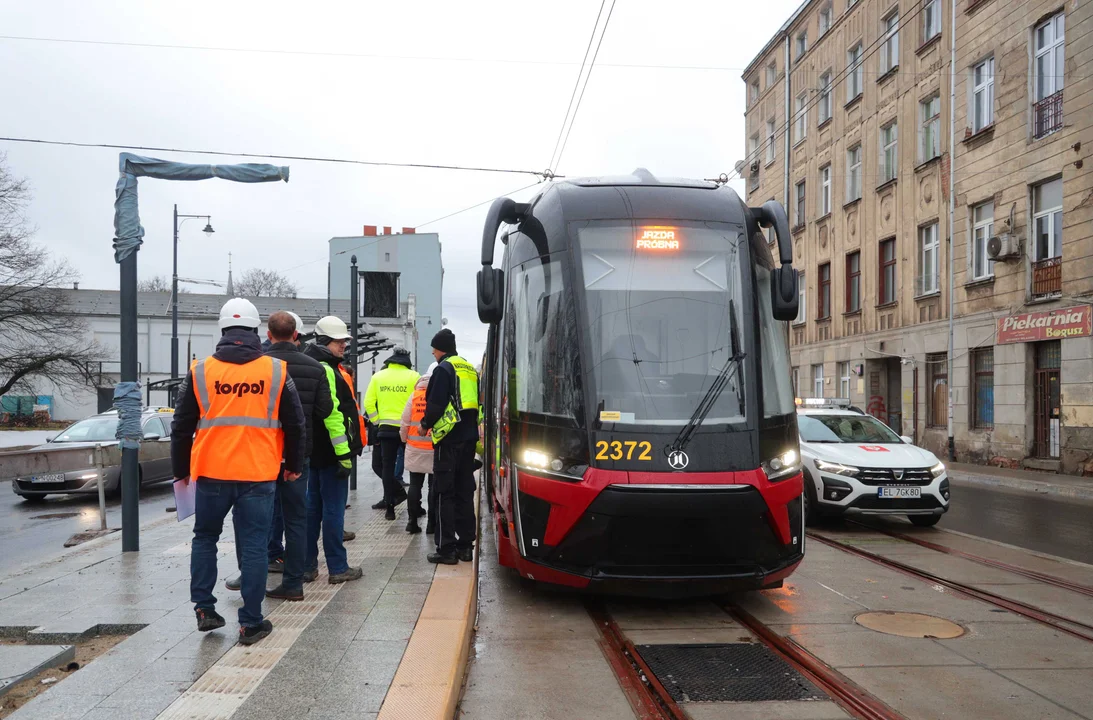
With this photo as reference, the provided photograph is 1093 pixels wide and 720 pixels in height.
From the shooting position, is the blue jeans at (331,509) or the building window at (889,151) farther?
the building window at (889,151)

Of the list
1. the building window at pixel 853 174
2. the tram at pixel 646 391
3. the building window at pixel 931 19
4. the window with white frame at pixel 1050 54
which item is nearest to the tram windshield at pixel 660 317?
the tram at pixel 646 391

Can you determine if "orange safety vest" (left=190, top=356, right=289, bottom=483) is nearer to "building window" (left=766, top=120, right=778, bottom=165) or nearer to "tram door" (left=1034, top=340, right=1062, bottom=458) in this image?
"tram door" (left=1034, top=340, right=1062, bottom=458)

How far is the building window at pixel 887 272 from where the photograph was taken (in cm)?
2683

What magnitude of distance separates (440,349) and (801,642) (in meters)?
4.01

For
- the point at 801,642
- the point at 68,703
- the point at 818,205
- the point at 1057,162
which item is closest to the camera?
the point at 68,703

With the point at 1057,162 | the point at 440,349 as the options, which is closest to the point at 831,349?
the point at 1057,162

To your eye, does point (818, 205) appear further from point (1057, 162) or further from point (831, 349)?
point (1057, 162)

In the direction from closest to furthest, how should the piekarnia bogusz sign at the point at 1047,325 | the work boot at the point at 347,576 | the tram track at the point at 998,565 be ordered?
the work boot at the point at 347,576 → the tram track at the point at 998,565 → the piekarnia bogusz sign at the point at 1047,325

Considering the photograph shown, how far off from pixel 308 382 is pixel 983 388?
20276 mm

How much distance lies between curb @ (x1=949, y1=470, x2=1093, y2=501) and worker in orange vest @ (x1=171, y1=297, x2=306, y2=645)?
1501 centimetres

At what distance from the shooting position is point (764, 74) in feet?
123

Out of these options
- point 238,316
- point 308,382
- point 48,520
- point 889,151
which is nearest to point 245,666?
point 238,316

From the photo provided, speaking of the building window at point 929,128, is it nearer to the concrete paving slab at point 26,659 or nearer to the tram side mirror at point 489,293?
the tram side mirror at point 489,293

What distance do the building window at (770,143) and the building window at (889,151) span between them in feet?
30.0
